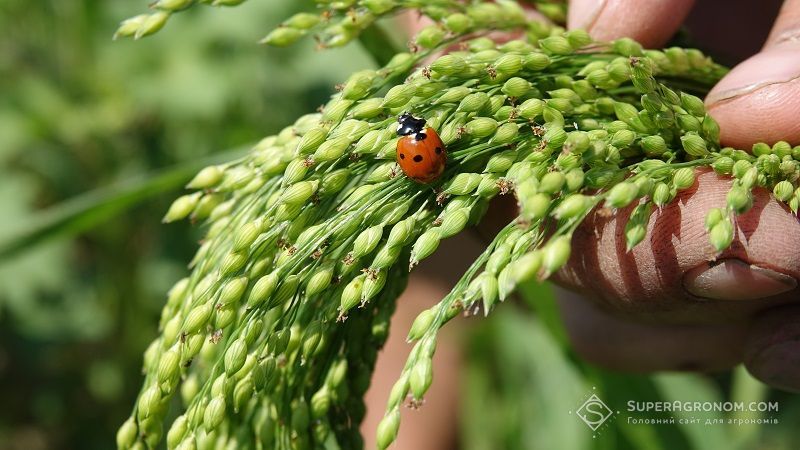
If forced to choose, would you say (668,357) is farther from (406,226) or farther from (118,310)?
(118,310)

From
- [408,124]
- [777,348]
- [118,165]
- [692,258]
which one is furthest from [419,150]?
[118,165]

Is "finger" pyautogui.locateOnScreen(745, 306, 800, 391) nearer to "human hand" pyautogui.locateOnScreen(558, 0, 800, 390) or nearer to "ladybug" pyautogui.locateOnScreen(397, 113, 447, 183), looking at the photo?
"human hand" pyautogui.locateOnScreen(558, 0, 800, 390)

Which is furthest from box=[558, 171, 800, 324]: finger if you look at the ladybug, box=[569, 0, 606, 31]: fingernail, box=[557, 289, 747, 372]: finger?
box=[557, 289, 747, 372]: finger

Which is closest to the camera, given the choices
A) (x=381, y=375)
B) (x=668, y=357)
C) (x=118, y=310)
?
(x=668, y=357)

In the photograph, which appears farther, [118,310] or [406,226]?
[118,310]

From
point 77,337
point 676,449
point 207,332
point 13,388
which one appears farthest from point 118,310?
point 207,332

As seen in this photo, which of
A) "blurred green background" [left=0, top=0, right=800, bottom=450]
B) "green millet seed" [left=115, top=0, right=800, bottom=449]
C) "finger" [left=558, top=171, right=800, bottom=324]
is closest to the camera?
Answer: "green millet seed" [left=115, top=0, right=800, bottom=449]
